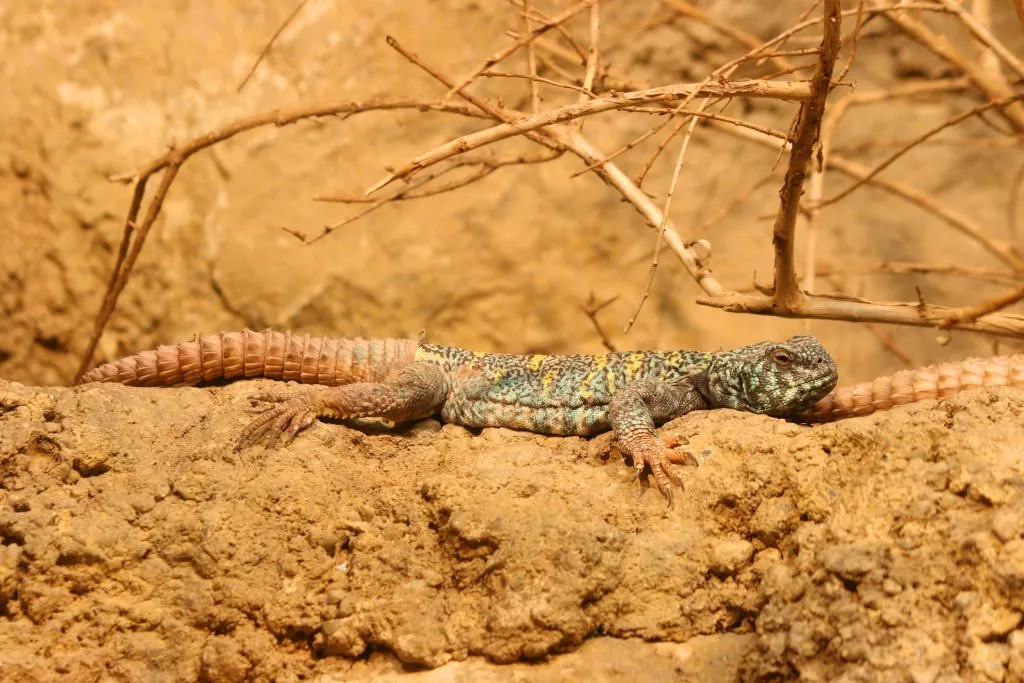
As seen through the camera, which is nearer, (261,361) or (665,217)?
(665,217)

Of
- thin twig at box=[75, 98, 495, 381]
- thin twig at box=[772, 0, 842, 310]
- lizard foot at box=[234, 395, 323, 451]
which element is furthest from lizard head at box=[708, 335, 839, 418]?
lizard foot at box=[234, 395, 323, 451]

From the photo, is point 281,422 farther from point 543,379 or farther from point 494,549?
point 543,379

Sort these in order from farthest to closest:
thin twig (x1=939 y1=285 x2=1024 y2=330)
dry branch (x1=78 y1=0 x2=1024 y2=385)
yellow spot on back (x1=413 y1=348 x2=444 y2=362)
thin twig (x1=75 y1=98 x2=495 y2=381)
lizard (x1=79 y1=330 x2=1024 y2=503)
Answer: yellow spot on back (x1=413 y1=348 x2=444 y2=362), thin twig (x1=75 y1=98 x2=495 y2=381), lizard (x1=79 y1=330 x2=1024 y2=503), dry branch (x1=78 y1=0 x2=1024 y2=385), thin twig (x1=939 y1=285 x2=1024 y2=330)

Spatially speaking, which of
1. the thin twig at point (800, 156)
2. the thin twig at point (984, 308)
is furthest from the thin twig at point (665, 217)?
the thin twig at point (984, 308)

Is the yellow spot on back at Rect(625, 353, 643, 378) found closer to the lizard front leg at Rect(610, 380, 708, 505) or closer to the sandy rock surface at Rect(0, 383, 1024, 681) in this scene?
the lizard front leg at Rect(610, 380, 708, 505)

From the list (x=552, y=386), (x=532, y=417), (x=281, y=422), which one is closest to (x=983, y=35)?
(x=552, y=386)

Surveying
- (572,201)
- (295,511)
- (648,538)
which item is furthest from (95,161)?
(648,538)

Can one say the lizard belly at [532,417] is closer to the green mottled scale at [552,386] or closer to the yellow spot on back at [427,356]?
the green mottled scale at [552,386]

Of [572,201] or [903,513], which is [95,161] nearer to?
[572,201]
